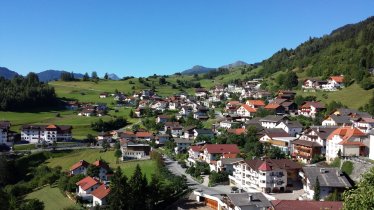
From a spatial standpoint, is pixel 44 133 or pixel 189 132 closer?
pixel 189 132

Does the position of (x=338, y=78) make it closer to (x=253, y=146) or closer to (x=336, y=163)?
(x=253, y=146)

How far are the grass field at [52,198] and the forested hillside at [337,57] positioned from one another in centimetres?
5561

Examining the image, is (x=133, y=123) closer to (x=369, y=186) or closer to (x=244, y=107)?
(x=244, y=107)

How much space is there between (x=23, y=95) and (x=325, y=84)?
67961mm

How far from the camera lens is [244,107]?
7669 cm

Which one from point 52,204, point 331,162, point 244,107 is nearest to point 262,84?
point 244,107

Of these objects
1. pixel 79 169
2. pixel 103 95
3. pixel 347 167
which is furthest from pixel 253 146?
pixel 103 95

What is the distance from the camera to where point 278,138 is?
168 feet

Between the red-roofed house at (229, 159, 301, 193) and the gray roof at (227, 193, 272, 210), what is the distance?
601 centimetres

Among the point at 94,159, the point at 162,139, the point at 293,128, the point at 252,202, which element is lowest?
the point at 94,159

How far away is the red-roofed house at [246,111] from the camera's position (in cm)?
7494

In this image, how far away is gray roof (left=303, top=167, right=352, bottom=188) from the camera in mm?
34625

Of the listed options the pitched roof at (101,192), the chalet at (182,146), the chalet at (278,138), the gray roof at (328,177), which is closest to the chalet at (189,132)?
the chalet at (182,146)

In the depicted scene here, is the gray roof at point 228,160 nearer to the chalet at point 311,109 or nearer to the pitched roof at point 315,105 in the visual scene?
the chalet at point 311,109
